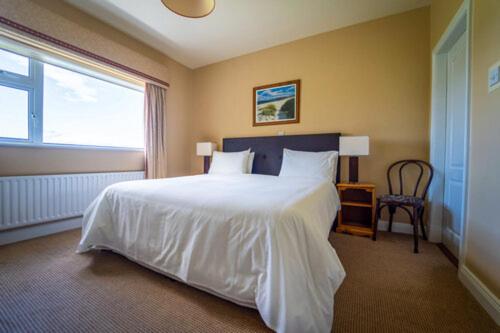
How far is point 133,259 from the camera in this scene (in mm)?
1645

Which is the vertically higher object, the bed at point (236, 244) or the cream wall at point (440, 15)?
the cream wall at point (440, 15)

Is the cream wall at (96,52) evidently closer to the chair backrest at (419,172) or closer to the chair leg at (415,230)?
the chair backrest at (419,172)

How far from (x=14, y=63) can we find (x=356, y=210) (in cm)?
428

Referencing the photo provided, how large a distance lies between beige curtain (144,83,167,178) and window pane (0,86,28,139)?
1312mm

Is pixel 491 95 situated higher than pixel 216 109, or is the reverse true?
pixel 216 109

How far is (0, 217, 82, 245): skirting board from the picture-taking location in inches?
81.1

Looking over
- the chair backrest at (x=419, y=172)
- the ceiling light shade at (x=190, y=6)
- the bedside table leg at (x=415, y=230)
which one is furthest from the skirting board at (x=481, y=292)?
the ceiling light shade at (x=190, y=6)

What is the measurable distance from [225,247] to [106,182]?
2.48 m

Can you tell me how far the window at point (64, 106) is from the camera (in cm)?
209

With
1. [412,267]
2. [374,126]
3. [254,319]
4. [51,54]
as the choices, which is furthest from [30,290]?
[374,126]

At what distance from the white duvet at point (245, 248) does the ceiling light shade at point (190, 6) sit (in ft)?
4.69

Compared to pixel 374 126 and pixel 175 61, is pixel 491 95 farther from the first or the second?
pixel 175 61

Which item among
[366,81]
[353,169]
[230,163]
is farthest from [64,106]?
[366,81]

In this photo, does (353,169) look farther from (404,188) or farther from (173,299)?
(173,299)
